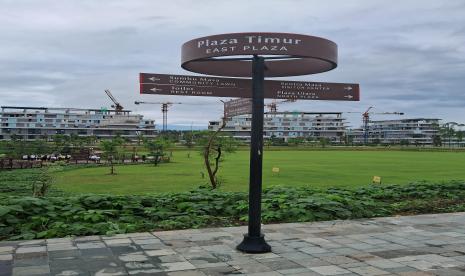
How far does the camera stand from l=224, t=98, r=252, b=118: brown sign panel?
6.85 metres

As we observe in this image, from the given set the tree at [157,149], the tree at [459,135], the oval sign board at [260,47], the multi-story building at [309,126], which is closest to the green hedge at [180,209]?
the oval sign board at [260,47]

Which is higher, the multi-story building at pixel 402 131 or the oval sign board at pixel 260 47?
the multi-story building at pixel 402 131

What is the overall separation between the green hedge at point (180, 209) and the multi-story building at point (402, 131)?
147 meters

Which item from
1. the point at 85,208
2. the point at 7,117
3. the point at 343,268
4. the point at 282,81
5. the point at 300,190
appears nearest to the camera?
the point at 343,268

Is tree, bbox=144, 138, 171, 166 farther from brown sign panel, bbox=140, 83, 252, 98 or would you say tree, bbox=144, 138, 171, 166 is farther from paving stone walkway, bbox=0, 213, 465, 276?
brown sign panel, bbox=140, 83, 252, 98

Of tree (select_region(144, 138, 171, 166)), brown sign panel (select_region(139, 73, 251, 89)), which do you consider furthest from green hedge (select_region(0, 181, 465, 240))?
tree (select_region(144, 138, 171, 166))

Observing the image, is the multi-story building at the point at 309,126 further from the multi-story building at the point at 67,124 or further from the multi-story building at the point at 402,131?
the multi-story building at the point at 67,124

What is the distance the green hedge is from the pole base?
1725 millimetres

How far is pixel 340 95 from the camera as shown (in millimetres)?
7172

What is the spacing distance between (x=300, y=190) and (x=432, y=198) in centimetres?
297

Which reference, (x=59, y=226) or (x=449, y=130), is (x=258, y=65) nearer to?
(x=59, y=226)

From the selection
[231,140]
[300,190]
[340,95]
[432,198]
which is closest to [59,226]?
[340,95]

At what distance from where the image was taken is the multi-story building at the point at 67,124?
129625 millimetres

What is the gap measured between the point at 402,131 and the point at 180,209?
Result: 174 meters
